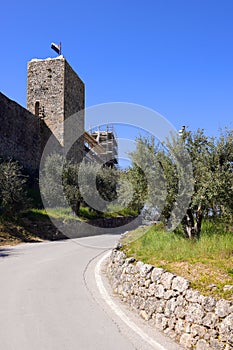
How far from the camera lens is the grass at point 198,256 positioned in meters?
6.92

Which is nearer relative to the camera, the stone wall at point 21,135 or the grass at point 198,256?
the grass at point 198,256

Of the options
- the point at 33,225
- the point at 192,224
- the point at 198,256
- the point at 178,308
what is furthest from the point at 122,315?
the point at 33,225

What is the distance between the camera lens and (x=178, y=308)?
6699 mm

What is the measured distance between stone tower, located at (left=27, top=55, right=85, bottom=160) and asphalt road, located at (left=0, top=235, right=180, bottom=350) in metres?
23.5

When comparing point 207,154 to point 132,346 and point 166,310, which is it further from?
point 132,346

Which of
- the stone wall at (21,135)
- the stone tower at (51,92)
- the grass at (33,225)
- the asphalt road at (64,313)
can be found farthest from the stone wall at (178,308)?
the stone tower at (51,92)

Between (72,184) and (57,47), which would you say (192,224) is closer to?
(72,184)

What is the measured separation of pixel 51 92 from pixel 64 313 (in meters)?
30.4

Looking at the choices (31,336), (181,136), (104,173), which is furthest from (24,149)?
(31,336)

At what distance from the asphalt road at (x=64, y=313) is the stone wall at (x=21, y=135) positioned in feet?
56.9

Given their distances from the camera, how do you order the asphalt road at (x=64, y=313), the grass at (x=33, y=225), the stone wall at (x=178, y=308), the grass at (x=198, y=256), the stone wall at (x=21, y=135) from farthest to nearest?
1. the stone wall at (x=21, y=135)
2. the grass at (x=33, y=225)
3. the grass at (x=198, y=256)
4. the asphalt road at (x=64, y=313)
5. the stone wall at (x=178, y=308)

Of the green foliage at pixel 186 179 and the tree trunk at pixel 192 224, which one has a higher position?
the green foliage at pixel 186 179

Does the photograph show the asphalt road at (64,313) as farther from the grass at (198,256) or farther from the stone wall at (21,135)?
the stone wall at (21,135)

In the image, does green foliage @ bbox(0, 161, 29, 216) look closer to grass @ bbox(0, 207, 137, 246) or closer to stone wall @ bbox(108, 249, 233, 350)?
grass @ bbox(0, 207, 137, 246)
